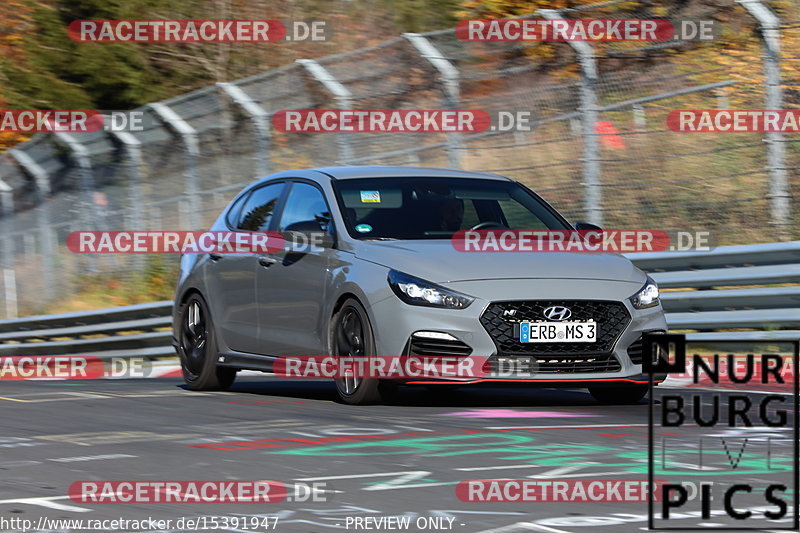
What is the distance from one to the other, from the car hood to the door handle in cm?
112

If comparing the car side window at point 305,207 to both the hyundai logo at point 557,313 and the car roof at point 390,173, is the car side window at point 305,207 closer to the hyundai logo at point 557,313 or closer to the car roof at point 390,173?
the car roof at point 390,173

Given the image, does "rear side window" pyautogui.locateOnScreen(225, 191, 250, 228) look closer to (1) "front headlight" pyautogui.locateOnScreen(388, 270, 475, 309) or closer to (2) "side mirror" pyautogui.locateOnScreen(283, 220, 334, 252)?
(2) "side mirror" pyautogui.locateOnScreen(283, 220, 334, 252)

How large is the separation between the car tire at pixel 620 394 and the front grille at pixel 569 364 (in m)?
0.47

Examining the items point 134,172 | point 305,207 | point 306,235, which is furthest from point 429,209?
point 134,172

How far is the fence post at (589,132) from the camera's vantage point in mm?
15133

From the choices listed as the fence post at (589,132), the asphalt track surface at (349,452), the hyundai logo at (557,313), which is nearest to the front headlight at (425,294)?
the hyundai logo at (557,313)

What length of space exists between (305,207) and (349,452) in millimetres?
3619

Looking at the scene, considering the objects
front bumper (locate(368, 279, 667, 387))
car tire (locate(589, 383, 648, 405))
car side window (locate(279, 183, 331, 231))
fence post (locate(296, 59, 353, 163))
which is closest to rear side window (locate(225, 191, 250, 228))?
car side window (locate(279, 183, 331, 231))

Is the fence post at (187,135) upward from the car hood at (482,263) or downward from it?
upward

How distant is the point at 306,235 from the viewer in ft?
35.7

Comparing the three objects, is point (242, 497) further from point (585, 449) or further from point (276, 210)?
point (276, 210)

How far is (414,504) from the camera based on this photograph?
20.9 feet

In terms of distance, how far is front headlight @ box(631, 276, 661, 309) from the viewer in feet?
33.0

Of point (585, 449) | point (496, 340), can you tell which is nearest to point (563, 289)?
point (496, 340)
